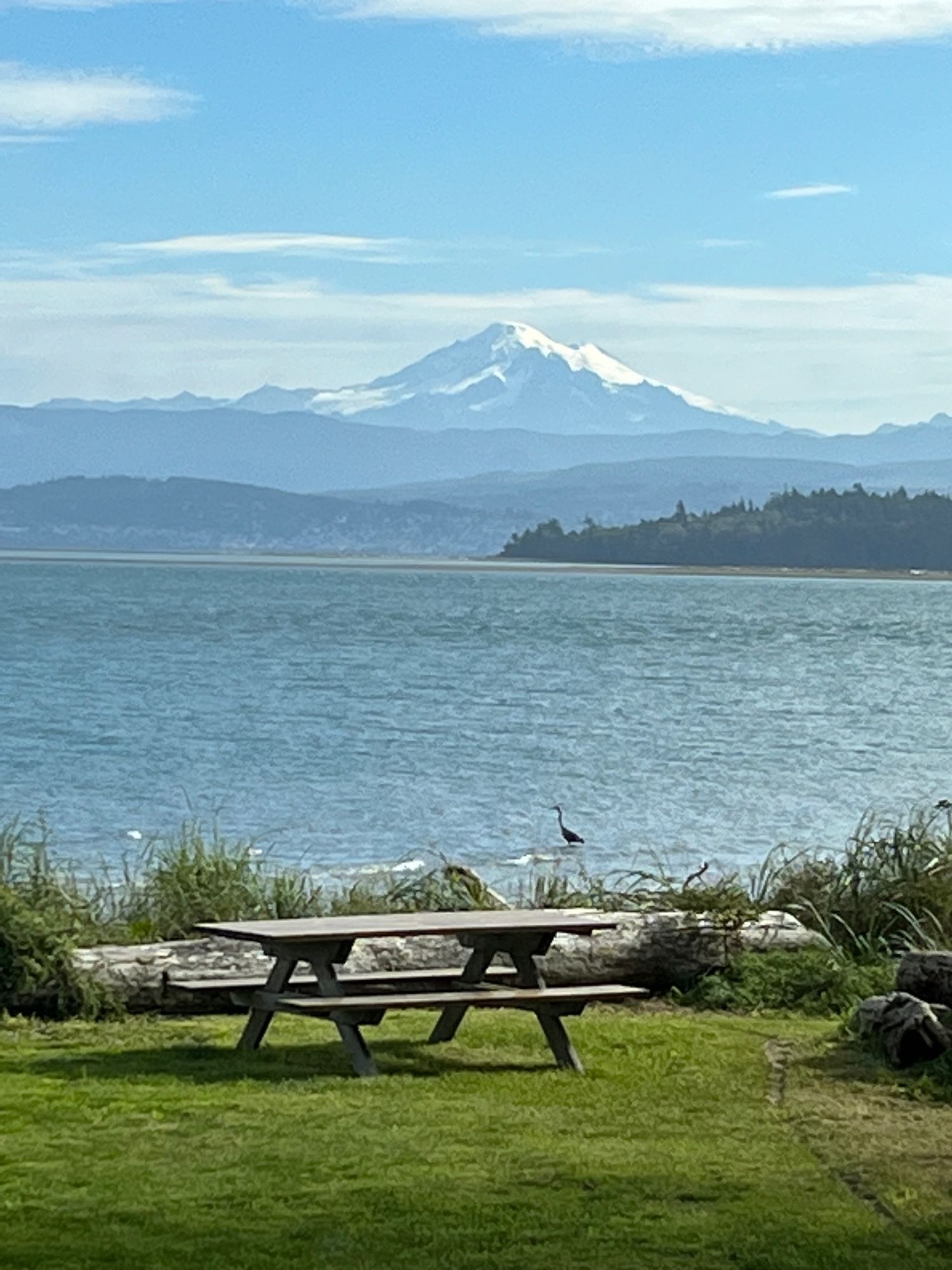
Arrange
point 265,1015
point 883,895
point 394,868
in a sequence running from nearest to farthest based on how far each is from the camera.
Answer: point 265,1015, point 883,895, point 394,868

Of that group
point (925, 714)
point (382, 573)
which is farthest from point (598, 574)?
point (925, 714)

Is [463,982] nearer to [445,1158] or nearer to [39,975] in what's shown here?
[39,975]

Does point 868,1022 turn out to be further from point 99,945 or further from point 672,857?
point 672,857

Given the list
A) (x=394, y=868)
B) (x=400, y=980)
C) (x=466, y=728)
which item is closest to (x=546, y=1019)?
(x=400, y=980)

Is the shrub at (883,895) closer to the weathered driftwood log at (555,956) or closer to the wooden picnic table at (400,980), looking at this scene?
the weathered driftwood log at (555,956)

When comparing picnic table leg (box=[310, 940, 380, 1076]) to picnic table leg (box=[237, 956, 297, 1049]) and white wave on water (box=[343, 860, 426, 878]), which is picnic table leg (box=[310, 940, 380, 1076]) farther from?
white wave on water (box=[343, 860, 426, 878])

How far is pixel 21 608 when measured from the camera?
95812 millimetres

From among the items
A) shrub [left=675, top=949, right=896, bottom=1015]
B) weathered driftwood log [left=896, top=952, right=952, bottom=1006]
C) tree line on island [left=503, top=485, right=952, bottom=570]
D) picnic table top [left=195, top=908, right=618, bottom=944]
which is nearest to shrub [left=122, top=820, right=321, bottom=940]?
shrub [left=675, top=949, right=896, bottom=1015]

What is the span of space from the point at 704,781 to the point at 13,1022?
2326 cm

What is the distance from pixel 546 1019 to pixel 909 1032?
1.53 m

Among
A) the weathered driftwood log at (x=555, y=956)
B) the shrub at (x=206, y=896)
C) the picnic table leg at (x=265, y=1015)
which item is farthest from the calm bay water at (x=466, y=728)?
the picnic table leg at (x=265, y=1015)

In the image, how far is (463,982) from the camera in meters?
10.4

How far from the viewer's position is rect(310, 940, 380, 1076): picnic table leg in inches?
377

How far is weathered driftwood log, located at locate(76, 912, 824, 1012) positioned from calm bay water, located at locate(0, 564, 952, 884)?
8.04 metres
